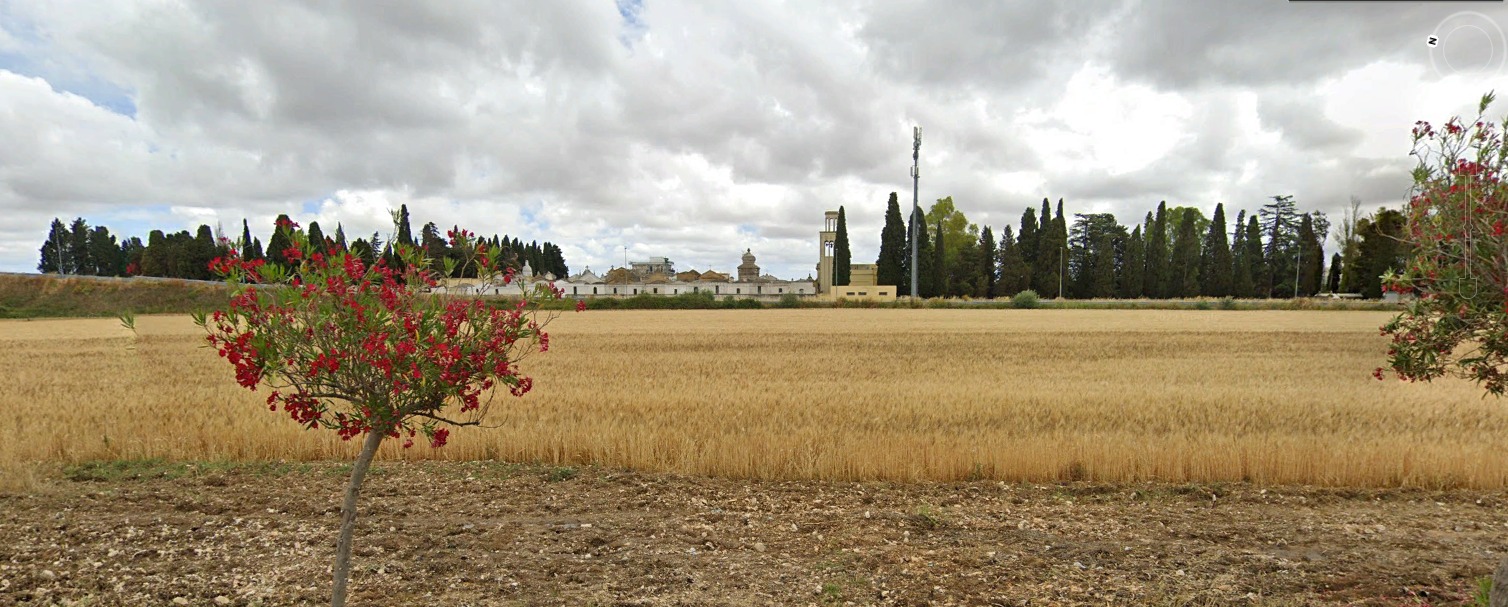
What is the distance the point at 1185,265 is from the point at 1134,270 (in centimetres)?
600

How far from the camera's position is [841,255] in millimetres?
88062

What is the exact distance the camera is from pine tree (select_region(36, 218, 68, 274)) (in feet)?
367

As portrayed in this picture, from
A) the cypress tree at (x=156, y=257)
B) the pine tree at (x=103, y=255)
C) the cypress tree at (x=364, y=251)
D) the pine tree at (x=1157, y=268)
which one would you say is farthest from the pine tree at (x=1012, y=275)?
the pine tree at (x=103, y=255)

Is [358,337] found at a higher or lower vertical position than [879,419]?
higher

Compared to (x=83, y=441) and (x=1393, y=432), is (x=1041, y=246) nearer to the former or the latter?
(x=1393, y=432)

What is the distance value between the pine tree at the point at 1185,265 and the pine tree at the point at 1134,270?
3.23 m

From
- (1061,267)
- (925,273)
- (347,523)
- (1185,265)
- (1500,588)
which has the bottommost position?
(1500,588)

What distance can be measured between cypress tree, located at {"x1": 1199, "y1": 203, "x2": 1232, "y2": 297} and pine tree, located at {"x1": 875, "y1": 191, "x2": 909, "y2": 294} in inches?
1473

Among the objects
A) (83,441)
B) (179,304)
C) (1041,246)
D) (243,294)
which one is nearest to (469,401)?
(243,294)

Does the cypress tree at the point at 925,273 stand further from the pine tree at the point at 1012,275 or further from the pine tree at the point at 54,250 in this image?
the pine tree at the point at 54,250

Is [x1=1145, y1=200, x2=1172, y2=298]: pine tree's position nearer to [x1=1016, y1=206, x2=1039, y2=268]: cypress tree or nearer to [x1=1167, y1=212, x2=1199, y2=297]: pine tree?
[x1=1167, y1=212, x2=1199, y2=297]: pine tree

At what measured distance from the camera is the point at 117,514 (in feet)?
19.8

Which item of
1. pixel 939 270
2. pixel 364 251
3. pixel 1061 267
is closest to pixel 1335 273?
pixel 1061 267

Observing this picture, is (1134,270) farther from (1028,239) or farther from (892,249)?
(892,249)
